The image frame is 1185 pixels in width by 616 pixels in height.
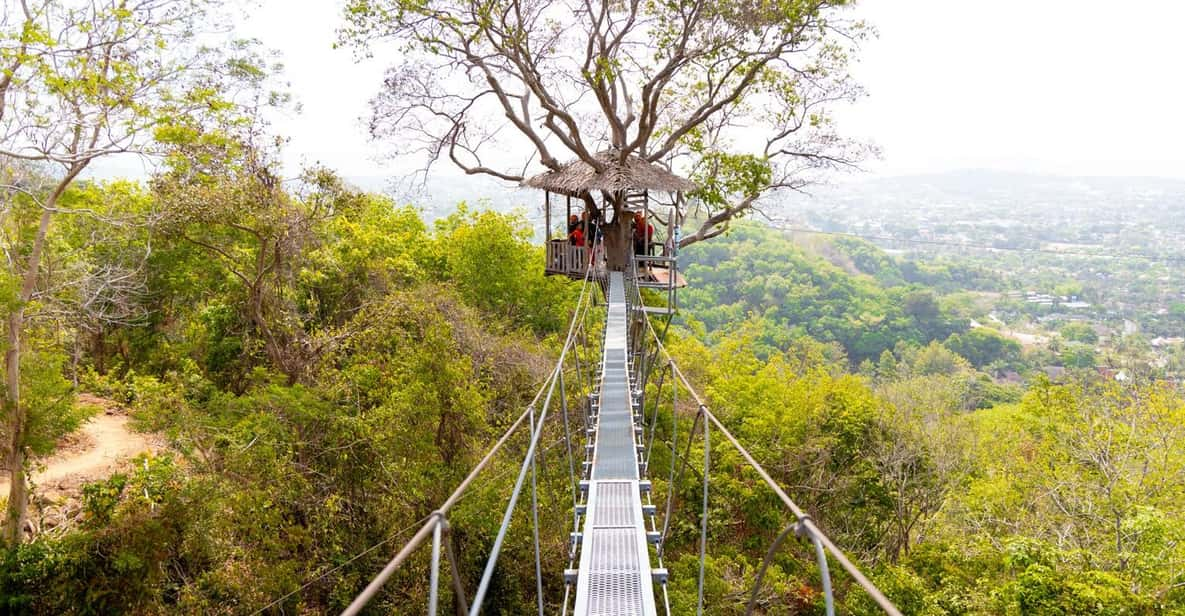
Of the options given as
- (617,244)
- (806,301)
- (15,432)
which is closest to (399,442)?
(15,432)

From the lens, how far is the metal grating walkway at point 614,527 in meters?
2.72

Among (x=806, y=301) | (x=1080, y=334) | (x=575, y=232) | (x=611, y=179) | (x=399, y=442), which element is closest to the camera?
(x=399, y=442)

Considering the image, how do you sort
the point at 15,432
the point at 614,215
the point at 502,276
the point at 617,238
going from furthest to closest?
the point at 502,276 → the point at 617,238 → the point at 614,215 → the point at 15,432

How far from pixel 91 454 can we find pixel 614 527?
27.8 feet

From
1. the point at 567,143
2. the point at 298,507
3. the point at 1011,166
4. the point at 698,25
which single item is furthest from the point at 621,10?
the point at 1011,166

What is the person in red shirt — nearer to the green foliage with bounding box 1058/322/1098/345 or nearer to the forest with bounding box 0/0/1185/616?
the forest with bounding box 0/0/1185/616

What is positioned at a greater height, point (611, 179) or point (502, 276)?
point (611, 179)

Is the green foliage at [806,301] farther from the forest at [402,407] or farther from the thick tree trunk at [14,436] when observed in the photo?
the thick tree trunk at [14,436]

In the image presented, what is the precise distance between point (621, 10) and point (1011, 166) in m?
152

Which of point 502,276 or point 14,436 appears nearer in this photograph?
point 14,436

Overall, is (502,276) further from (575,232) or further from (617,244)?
(617,244)

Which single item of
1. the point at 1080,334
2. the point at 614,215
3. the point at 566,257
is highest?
the point at 614,215

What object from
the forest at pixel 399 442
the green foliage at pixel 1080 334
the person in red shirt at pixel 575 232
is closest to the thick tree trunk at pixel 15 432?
the forest at pixel 399 442

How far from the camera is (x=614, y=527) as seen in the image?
130 inches
